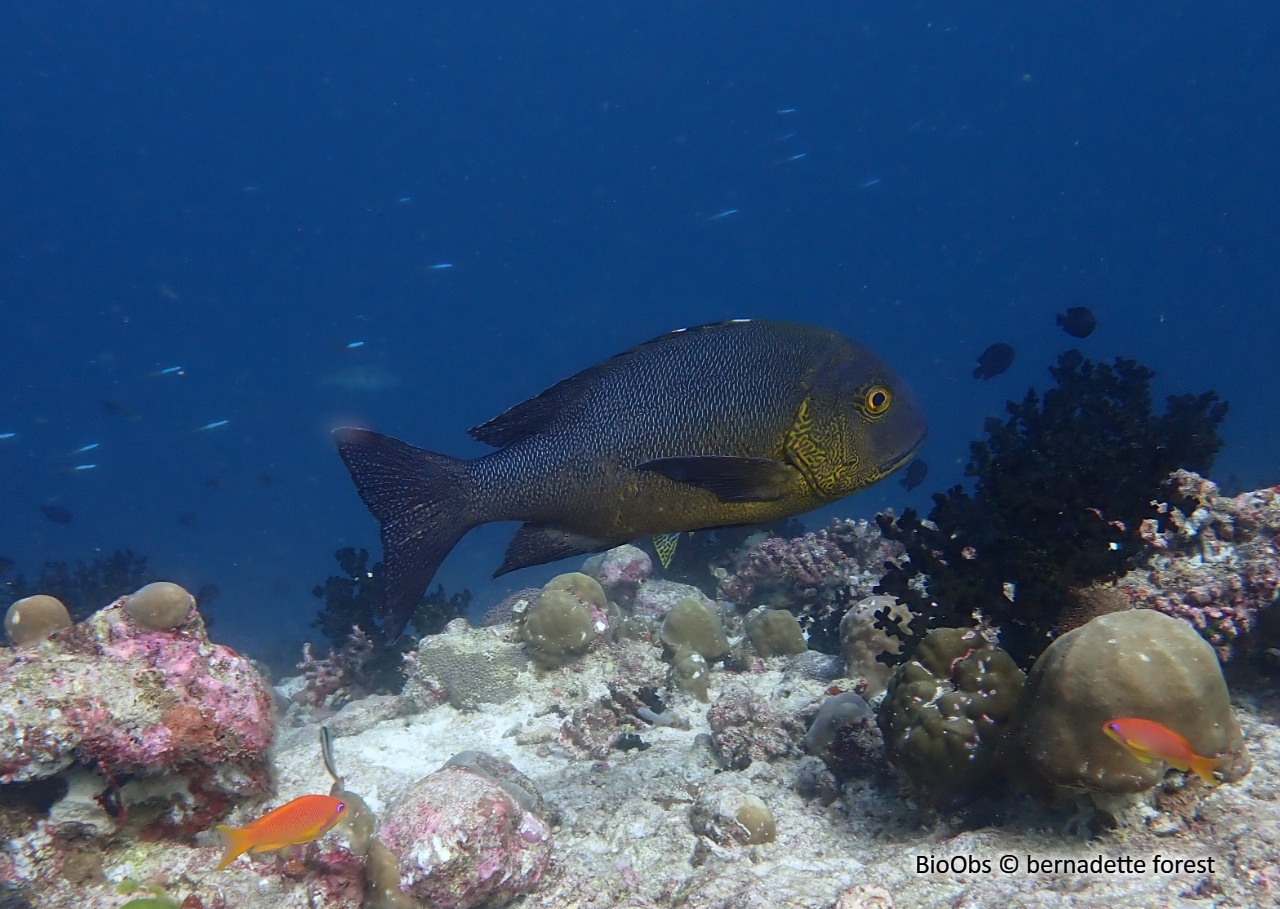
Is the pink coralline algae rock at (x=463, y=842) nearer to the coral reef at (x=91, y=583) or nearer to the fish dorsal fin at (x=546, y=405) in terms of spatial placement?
the fish dorsal fin at (x=546, y=405)

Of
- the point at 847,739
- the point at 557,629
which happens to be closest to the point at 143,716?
the point at 847,739

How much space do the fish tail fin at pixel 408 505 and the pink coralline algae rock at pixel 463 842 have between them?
5.12ft

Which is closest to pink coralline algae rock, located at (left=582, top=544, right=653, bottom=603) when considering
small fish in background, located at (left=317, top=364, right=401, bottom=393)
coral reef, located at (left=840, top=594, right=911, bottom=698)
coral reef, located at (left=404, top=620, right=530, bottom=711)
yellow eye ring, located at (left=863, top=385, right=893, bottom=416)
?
coral reef, located at (left=404, top=620, right=530, bottom=711)

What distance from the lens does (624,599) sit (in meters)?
10.6

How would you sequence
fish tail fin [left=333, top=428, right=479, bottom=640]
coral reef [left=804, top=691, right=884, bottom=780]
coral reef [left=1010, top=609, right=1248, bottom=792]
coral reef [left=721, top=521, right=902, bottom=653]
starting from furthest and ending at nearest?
1. coral reef [left=721, top=521, right=902, bottom=653]
2. coral reef [left=804, top=691, right=884, bottom=780]
3. fish tail fin [left=333, top=428, right=479, bottom=640]
4. coral reef [left=1010, top=609, right=1248, bottom=792]

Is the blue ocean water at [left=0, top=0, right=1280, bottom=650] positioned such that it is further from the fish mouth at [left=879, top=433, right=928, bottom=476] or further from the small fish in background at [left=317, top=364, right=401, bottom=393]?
the fish mouth at [left=879, top=433, right=928, bottom=476]

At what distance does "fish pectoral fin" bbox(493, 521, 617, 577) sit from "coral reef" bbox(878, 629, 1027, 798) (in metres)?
2.08

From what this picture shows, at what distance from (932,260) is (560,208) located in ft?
284

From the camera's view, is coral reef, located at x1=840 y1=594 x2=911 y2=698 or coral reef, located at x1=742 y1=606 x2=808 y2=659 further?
coral reef, located at x1=742 y1=606 x2=808 y2=659

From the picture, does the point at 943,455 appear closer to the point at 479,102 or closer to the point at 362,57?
the point at 479,102

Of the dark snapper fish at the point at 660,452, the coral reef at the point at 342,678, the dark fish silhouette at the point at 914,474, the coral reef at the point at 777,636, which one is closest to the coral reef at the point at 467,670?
the coral reef at the point at 342,678

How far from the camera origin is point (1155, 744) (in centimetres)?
271

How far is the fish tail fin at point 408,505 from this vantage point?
3.33 metres

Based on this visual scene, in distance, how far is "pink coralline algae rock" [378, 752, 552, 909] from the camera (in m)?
3.95
